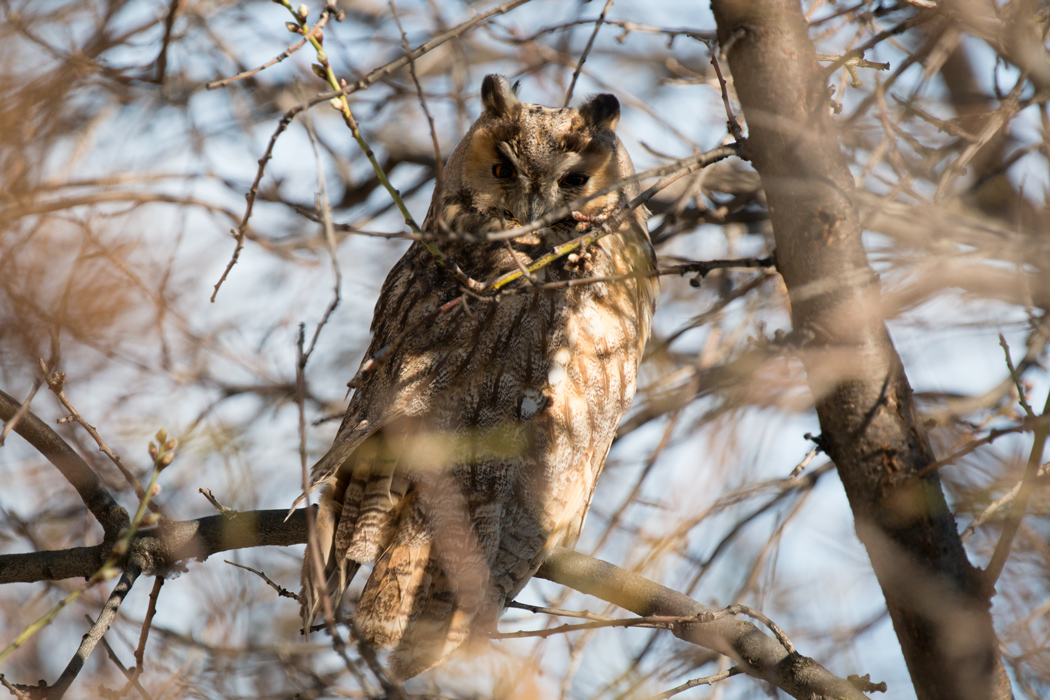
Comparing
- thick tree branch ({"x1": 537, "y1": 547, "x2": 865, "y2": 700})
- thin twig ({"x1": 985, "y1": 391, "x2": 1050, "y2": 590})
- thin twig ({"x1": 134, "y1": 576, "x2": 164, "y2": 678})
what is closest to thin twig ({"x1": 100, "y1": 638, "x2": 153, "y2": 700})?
thin twig ({"x1": 134, "y1": 576, "x2": 164, "y2": 678})

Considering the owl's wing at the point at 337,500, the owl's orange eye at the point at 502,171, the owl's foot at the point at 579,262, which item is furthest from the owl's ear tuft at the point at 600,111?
the owl's wing at the point at 337,500

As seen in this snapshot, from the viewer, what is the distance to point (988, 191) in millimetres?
4062

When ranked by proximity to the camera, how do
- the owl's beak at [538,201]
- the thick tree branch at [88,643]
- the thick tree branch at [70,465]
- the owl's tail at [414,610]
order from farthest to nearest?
the owl's beak at [538,201] → the owl's tail at [414,610] → the thick tree branch at [70,465] → the thick tree branch at [88,643]

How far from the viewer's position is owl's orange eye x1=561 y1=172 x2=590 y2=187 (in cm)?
283

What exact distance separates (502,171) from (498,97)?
0.34m

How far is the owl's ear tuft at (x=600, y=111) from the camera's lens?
303 cm

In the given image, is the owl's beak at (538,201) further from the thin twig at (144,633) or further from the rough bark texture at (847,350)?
the thin twig at (144,633)

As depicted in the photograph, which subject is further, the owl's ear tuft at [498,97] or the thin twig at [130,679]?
the owl's ear tuft at [498,97]

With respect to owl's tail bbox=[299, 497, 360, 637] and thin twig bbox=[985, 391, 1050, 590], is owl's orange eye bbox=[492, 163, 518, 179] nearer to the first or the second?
owl's tail bbox=[299, 497, 360, 637]

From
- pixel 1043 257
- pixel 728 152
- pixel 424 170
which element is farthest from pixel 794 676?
pixel 424 170

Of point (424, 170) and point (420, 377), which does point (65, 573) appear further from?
point (424, 170)

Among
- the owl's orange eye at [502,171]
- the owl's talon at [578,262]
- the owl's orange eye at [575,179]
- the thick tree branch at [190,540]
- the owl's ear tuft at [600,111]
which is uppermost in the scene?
the owl's ear tuft at [600,111]

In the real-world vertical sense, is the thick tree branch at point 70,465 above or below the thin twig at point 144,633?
above

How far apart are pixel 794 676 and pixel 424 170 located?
3404 mm
